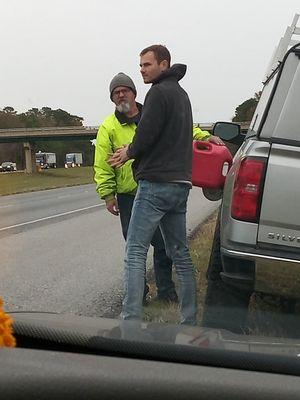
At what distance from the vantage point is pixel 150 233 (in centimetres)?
428

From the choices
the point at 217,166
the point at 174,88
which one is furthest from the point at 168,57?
the point at 217,166

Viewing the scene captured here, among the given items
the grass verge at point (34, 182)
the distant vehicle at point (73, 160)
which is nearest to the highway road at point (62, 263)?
the grass verge at point (34, 182)

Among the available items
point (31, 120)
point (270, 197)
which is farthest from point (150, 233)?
point (31, 120)

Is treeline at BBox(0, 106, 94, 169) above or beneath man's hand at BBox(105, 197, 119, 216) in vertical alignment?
beneath

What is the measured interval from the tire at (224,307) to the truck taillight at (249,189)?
0.74 metres

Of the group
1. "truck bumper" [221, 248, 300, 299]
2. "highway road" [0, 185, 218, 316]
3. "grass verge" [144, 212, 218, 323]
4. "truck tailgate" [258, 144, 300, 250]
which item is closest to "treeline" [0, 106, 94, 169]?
"highway road" [0, 185, 218, 316]

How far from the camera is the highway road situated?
5715mm

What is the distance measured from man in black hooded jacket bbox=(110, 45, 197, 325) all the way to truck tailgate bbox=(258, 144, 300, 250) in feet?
3.11

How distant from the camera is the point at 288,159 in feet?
11.3

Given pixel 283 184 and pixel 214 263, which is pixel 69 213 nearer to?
pixel 214 263

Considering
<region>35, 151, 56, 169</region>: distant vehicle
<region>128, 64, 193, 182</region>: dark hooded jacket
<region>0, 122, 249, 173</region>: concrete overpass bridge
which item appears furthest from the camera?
<region>35, 151, 56, 169</region>: distant vehicle

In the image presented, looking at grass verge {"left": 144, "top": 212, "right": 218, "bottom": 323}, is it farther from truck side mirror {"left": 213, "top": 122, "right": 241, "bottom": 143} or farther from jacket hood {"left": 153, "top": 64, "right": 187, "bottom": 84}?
jacket hood {"left": 153, "top": 64, "right": 187, "bottom": 84}

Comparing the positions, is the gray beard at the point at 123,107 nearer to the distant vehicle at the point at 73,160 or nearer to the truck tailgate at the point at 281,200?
the truck tailgate at the point at 281,200

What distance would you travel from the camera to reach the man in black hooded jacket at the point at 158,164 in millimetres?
4156
